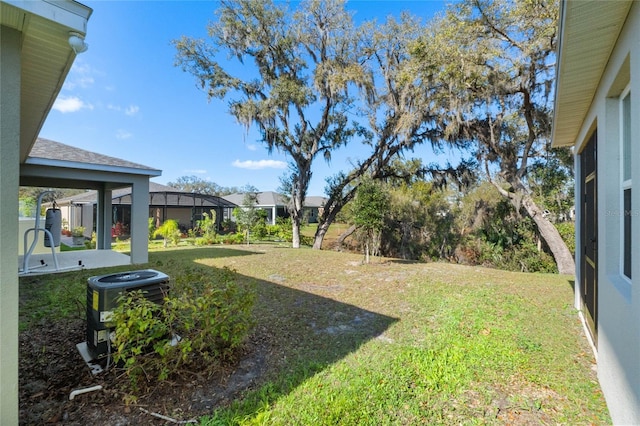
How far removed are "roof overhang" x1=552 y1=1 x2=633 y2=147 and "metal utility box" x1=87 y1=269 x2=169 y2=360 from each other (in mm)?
3863

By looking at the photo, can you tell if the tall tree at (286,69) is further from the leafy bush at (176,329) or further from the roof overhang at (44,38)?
the leafy bush at (176,329)

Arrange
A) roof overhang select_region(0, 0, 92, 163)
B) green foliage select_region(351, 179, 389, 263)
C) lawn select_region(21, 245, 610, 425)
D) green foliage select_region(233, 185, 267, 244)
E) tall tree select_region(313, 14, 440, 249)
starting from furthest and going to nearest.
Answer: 1. green foliage select_region(233, 185, 267, 244)
2. tall tree select_region(313, 14, 440, 249)
3. green foliage select_region(351, 179, 389, 263)
4. lawn select_region(21, 245, 610, 425)
5. roof overhang select_region(0, 0, 92, 163)

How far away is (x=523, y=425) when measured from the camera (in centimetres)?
213

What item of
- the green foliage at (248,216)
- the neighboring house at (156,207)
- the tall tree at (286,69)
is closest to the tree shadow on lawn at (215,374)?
the tall tree at (286,69)

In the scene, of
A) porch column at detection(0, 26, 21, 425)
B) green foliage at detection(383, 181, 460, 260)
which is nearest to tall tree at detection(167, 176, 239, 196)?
green foliage at detection(383, 181, 460, 260)

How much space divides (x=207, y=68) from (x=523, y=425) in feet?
47.6

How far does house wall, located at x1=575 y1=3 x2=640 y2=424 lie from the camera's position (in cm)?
162

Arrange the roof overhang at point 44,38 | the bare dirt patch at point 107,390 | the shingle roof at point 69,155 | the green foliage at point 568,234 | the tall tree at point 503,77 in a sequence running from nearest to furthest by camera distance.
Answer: the roof overhang at point 44,38 → the bare dirt patch at point 107,390 → the shingle roof at point 69,155 → the tall tree at point 503,77 → the green foliage at point 568,234

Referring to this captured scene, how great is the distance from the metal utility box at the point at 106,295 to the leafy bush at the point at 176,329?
0.34ft

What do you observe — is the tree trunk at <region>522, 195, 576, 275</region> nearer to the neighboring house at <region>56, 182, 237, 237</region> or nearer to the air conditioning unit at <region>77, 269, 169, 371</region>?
the air conditioning unit at <region>77, 269, 169, 371</region>

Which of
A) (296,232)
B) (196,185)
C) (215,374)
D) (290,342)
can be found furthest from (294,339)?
(196,185)

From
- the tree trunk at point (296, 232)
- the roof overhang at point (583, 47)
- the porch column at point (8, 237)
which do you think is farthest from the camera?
the tree trunk at point (296, 232)

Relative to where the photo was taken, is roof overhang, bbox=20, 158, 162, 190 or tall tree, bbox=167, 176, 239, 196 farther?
tall tree, bbox=167, 176, 239, 196

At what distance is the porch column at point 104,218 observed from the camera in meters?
10.3
